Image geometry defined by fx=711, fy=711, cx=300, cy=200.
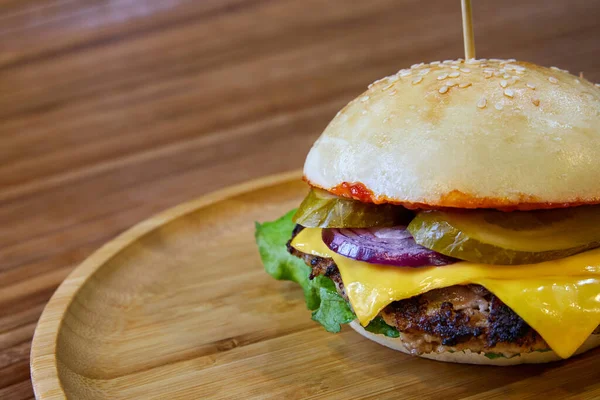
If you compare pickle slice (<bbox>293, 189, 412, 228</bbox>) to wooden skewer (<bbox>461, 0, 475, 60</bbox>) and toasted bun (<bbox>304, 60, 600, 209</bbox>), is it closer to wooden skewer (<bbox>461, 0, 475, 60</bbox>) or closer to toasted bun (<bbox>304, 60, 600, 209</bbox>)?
toasted bun (<bbox>304, 60, 600, 209</bbox>)

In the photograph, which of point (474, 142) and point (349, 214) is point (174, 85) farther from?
point (474, 142)

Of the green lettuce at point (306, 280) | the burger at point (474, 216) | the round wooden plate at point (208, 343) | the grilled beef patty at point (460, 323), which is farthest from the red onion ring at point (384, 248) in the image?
the round wooden plate at point (208, 343)

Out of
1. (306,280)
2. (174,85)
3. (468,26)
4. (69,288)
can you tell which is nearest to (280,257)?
(306,280)

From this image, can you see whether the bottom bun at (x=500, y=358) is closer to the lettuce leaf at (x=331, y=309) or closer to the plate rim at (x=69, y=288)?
the lettuce leaf at (x=331, y=309)

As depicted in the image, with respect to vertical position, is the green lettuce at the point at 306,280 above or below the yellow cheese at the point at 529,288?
below

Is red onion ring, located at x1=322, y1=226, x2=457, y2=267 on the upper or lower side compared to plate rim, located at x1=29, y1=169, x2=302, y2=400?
upper

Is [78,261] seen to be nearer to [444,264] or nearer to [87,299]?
[87,299]

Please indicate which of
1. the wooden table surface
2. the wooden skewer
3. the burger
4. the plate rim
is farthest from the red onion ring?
the wooden table surface
